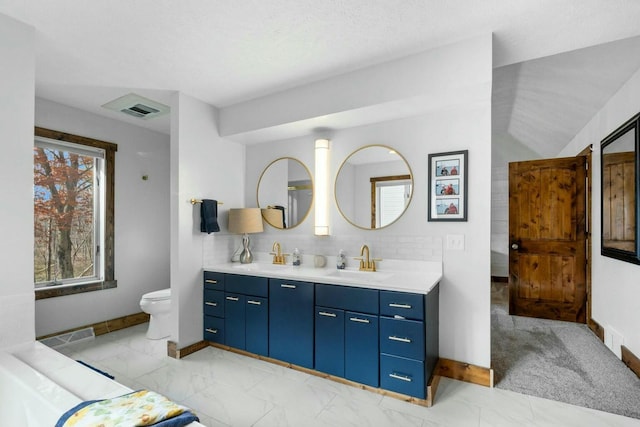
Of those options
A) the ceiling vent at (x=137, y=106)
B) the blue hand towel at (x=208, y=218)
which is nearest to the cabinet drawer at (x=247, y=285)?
the blue hand towel at (x=208, y=218)

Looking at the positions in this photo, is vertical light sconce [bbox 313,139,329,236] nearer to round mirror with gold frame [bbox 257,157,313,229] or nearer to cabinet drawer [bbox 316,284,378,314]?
round mirror with gold frame [bbox 257,157,313,229]

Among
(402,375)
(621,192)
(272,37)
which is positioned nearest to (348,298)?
(402,375)

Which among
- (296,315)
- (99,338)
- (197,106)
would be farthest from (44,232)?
(296,315)

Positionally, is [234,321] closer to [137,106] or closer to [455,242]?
[455,242]

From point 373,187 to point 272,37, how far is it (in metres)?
1.50

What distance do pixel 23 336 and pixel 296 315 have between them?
174 cm

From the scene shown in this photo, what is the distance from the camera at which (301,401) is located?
2.29m

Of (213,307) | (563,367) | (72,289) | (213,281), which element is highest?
(213,281)

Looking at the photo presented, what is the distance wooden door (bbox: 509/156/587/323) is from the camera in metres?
4.04

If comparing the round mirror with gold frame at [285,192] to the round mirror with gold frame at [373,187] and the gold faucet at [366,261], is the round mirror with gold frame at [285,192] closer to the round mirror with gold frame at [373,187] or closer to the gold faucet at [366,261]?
the round mirror with gold frame at [373,187]

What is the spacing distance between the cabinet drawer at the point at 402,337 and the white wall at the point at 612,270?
73.1 inches

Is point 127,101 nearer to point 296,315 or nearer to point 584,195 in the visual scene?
point 296,315

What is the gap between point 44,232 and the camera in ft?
10.9

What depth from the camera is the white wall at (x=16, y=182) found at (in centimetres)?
192
